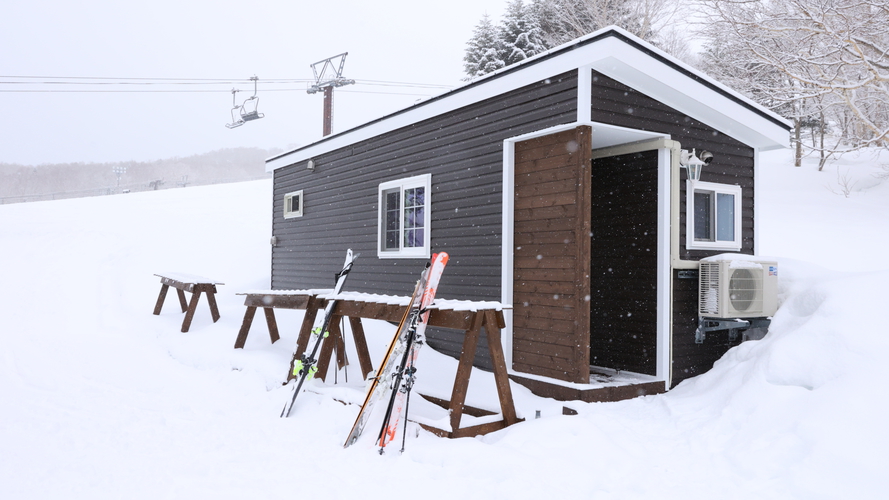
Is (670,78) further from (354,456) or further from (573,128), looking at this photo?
(354,456)

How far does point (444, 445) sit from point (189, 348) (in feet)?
15.9

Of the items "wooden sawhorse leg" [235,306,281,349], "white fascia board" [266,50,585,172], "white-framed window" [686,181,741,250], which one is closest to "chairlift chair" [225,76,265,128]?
"white fascia board" [266,50,585,172]

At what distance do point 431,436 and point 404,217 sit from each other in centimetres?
422

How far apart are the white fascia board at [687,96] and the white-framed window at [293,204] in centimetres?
710

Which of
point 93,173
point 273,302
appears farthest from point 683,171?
point 93,173

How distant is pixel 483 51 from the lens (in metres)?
23.3

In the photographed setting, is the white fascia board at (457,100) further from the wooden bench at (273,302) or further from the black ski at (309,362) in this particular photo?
the wooden bench at (273,302)

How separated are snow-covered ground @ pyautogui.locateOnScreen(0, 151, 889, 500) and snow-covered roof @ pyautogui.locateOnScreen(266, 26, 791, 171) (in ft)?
6.06

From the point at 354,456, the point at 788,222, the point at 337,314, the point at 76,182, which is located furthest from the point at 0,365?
the point at 76,182

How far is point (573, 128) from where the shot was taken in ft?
18.2

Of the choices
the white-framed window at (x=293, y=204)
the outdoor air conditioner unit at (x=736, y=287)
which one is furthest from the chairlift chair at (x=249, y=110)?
the outdoor air conditioner unit at (x=736, y=287)

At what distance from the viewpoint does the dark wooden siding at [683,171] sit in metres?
5.75

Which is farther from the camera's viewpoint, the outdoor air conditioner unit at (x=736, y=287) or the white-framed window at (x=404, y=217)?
the white-framed window at (x=404, y=217)

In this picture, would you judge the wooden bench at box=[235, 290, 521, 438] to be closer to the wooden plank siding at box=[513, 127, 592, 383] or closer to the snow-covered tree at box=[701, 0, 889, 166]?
the wooden plank siding at box=[513, 127, 592, 383]
